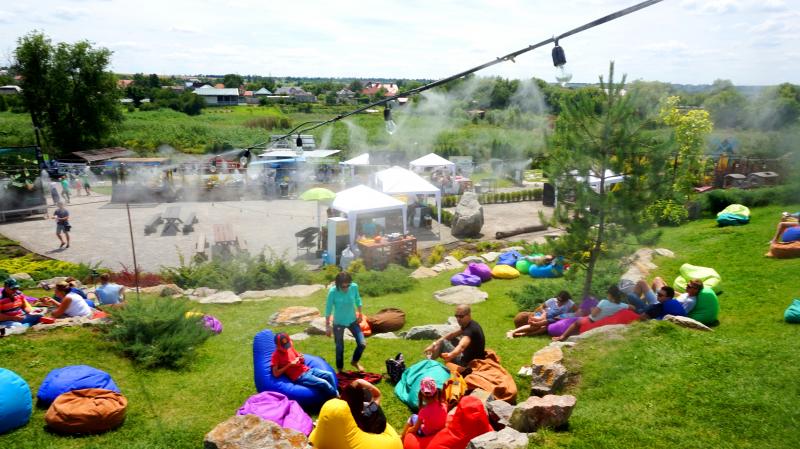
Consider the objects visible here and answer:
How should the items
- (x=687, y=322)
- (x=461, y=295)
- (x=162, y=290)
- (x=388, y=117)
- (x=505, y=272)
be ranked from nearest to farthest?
(x=687, y=322) → (x=388, y=117) → (x=162, y=290) → (x=461, y=295) → (x=505, y=272)

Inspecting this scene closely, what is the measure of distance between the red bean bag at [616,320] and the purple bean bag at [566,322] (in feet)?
1.07

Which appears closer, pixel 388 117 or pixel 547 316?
pixel 388 117

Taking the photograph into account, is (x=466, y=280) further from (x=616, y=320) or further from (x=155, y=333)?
(x=155, y=333)

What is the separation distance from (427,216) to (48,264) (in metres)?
12.0

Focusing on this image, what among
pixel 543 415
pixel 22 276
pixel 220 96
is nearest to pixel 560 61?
pixel 543 415

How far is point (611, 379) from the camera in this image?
19.8 ft

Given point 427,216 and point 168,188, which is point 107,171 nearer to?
point 168,188

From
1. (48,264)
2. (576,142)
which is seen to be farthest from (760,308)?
(48,264)

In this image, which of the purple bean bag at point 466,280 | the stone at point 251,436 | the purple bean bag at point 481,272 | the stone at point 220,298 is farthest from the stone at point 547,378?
the stone at point 220,298

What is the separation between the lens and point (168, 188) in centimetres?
2566

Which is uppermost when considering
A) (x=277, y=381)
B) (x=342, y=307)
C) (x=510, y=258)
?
(x=342, y=307)

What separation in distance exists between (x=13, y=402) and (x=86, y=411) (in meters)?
0.67

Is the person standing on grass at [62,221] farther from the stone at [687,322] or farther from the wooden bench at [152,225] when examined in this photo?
the stone at [687,322]

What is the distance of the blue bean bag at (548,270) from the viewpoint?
1285 centimetres
